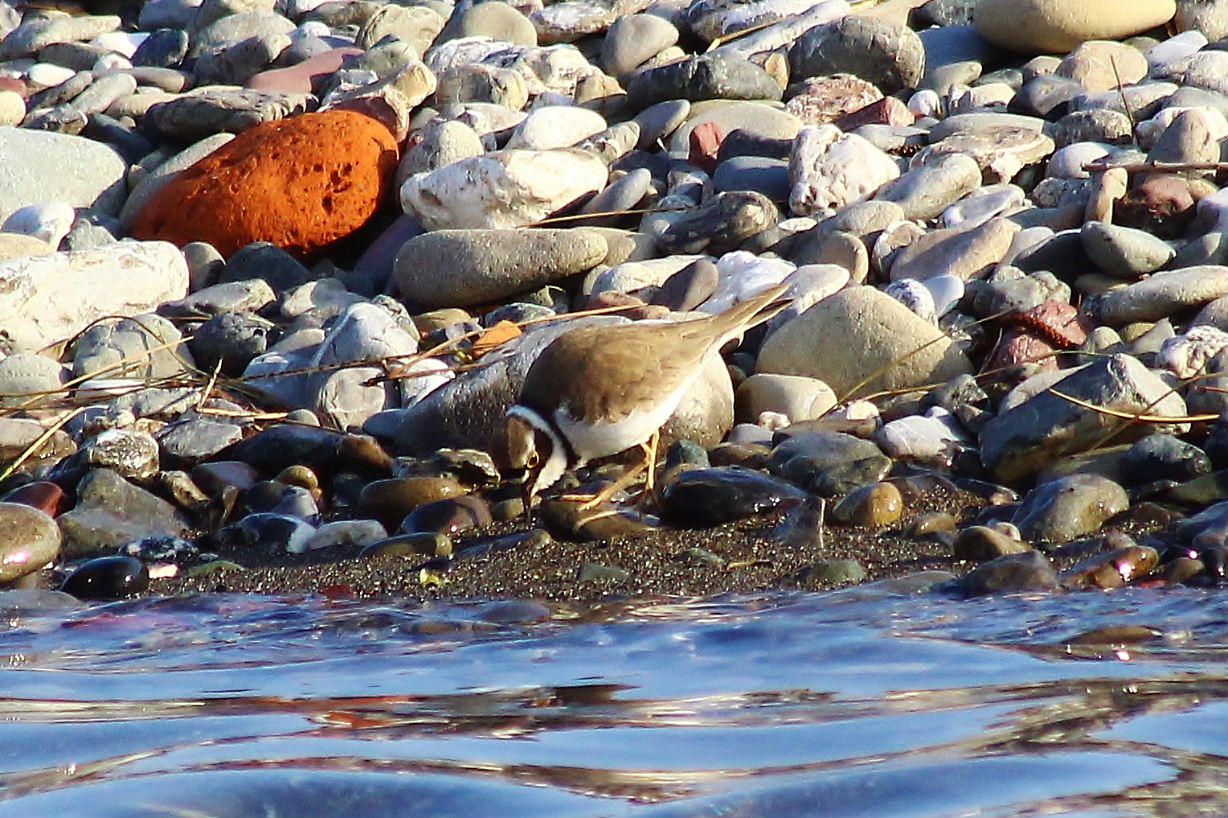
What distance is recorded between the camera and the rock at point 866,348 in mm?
7414

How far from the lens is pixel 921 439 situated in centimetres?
674

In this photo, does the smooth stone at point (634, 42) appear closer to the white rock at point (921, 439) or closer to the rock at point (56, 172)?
the rock at point (56, 172)

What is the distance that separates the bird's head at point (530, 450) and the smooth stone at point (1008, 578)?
1.67 m

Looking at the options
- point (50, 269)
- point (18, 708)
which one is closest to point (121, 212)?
point (50, 269)

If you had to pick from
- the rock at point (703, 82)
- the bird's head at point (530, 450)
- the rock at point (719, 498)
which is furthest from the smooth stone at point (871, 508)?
the rock at point (703, 82)

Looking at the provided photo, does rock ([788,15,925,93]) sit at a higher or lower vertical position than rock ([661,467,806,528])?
higher

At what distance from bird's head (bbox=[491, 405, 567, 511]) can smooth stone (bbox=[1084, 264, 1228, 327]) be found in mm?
2881

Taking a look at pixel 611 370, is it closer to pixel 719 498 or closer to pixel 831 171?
pixel 719 498

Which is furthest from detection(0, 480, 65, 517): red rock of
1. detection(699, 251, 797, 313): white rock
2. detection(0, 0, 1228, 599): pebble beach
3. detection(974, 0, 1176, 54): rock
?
detection(974, 0, 1176, 54): rock

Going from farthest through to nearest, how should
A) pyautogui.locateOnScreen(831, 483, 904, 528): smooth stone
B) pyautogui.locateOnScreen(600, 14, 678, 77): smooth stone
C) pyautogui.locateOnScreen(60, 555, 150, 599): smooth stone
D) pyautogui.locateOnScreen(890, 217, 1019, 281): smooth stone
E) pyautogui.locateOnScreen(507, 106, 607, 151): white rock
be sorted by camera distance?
pyautogui.locateOnScreen(600, 14, 678, 77): smooth stone
pyautogui.locateOnScreen(507, 106, 607, 151): white rock
pyautogui.locateOnScreen(890, 217, 1019, 281): smooth stone
pyautogui.locateOnScreen(831, 483, 904, 528): smooth stone
pyautogui.locateOnScreen(60, 555, 150, 599): smooth stone

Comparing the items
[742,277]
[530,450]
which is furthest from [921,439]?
[742,277]

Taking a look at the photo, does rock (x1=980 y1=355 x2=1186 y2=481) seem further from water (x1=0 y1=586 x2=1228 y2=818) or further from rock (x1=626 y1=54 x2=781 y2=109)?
rock (x1=626 y1=54 x2=781 y2=109)

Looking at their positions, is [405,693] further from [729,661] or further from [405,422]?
[405,422]

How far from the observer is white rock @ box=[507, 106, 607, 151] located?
1053 centimetres
